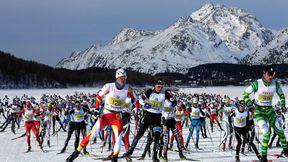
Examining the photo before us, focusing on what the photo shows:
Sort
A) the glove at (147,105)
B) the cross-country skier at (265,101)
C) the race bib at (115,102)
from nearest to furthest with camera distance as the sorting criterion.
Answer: the race bib at (115,102)
the cross-country skier at (265,101)
the glove at (147,105)

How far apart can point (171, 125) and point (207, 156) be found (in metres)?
2.07

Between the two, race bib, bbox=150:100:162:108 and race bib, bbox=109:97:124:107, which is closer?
race bib, bbox=109:97:124:107

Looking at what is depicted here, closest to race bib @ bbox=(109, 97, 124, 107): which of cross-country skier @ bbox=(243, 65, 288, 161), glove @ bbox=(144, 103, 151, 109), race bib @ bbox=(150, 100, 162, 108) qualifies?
glove @ bbox=(144, 103, 151, 109)

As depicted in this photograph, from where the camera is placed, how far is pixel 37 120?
1777cm

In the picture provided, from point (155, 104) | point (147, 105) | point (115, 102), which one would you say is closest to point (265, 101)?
point (155, 104)

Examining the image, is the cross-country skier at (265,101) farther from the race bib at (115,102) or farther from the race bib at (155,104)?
the race bib at (115,102)

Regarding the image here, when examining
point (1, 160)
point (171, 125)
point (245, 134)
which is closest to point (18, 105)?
point (1, 160)

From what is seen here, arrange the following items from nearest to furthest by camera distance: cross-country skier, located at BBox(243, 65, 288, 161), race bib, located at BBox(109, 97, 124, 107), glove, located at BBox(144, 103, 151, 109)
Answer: race bib, located at BBox(109, 97, 124, 107), cross-country skier, located at BBox(243, 65, 288, 161), glove, located at BBox(144, 103, 151, 109)

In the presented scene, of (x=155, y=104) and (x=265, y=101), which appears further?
(x=155, y=104)

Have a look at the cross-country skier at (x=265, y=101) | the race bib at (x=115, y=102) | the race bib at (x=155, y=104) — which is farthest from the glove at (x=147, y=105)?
the cross-country skier at (x=265, y=101)

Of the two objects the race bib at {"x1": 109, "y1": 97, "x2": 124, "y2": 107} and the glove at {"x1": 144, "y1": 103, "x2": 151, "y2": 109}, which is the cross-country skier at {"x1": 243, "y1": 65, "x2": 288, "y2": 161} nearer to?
the glove at {"x1": 144, "y1": 103, "x2": 151, "y2": 109}

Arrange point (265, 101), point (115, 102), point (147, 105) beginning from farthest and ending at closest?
point (147, 105) → point (265, 101) → point (115, 102)

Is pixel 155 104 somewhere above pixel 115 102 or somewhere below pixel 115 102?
below

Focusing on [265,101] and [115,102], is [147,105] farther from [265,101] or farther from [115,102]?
[265,101]
